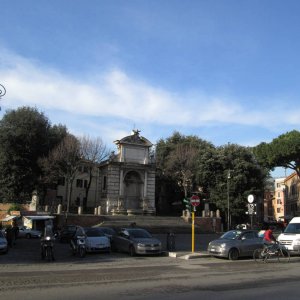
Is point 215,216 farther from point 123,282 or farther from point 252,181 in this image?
point 123,282

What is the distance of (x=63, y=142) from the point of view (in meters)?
48.4

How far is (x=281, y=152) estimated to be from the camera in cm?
5466

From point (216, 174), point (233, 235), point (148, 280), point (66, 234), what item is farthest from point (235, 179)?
point (148, 280)

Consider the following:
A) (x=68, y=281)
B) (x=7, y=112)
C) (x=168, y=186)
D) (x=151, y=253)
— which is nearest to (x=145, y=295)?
(x=68, y=281)

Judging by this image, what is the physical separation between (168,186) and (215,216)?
1058 centimetres

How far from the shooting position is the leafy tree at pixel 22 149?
47594 millimetres

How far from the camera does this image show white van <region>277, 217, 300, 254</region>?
70.3 ft

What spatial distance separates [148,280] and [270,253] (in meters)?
8.24

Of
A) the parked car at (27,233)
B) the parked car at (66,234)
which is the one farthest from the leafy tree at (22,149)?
the parked car at (66,234)

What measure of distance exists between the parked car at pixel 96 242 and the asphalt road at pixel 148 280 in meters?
2.89

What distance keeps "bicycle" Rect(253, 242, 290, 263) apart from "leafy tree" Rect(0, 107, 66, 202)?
3453cm

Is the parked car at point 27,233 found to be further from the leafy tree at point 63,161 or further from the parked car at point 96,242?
the parked car at point 96,242

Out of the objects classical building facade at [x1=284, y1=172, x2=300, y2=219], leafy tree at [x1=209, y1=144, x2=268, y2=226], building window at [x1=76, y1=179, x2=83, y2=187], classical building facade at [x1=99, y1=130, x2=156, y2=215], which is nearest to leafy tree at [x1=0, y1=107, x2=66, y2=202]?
classical building facade at [x1=99, y1=130, x2=156, y2=215]

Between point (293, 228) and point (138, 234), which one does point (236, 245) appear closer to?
point (293, 228)
